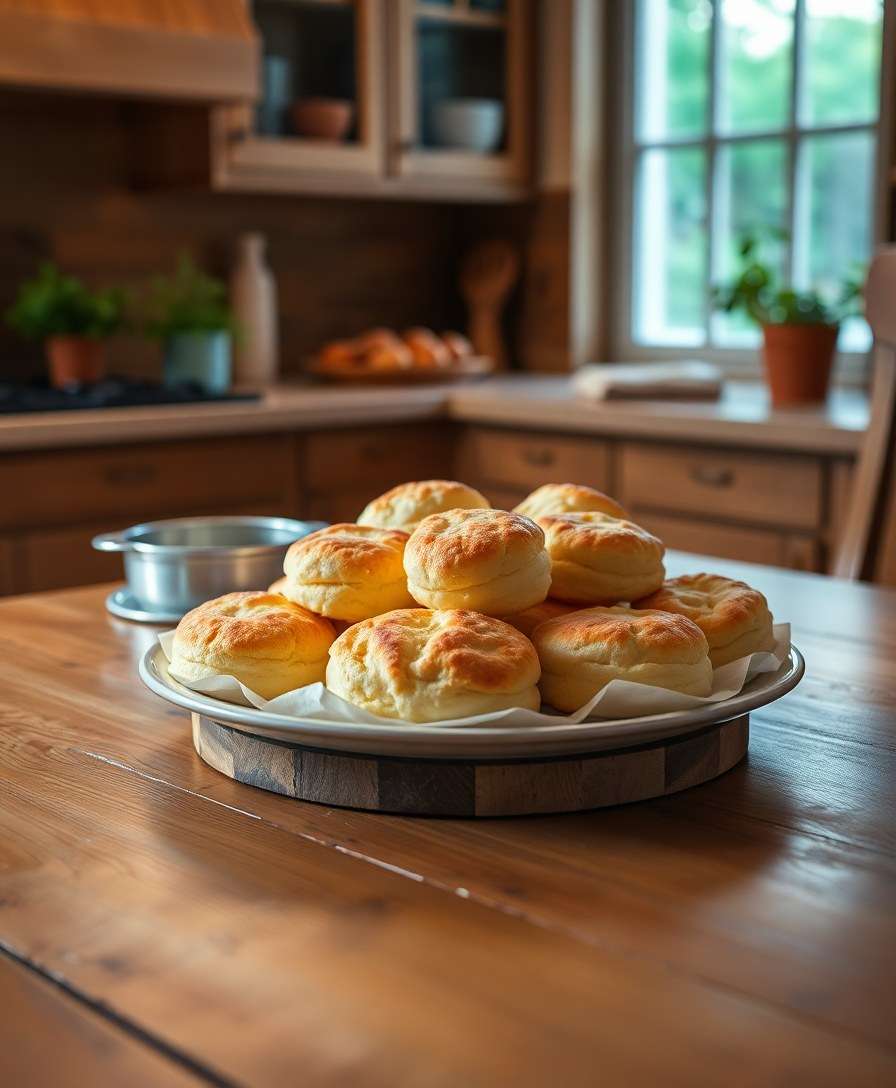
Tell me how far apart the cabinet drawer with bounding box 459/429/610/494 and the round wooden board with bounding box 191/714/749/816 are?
211cm

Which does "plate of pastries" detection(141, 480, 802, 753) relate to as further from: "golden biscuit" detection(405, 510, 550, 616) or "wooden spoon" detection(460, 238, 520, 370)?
"wooden spoon" detection(460, 238, 520, 370)

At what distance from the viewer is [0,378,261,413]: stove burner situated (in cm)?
259

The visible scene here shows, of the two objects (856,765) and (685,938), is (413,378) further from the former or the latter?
(685,938)

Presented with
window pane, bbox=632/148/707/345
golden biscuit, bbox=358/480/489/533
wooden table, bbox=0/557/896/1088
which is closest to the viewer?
wooden table, bbox=0/557/896/1088

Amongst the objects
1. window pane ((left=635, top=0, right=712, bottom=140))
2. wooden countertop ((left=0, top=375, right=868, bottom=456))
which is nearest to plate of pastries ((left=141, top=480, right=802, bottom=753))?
wooden countertop ((left=0, top=375, right=868, bottom=456))

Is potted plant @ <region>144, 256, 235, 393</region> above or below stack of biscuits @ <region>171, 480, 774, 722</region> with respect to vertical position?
above

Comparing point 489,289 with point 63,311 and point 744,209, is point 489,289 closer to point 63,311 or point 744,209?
point 744,209

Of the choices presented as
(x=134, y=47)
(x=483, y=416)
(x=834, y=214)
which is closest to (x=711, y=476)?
(x=483, y=416)

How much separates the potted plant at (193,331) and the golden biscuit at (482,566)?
2329 millimetres

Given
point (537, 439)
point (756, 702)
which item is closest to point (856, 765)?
point (756, 702)

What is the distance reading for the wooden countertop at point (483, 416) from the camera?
8.09 ft

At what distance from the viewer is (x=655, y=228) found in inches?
141

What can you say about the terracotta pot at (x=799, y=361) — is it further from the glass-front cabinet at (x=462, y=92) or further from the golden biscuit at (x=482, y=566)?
the golden biscuit at (x=482, y=566)

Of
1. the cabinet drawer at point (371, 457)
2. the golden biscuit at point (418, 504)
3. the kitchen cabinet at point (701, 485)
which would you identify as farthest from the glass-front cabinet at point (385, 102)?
the golden biscuit at point (418, 504)
